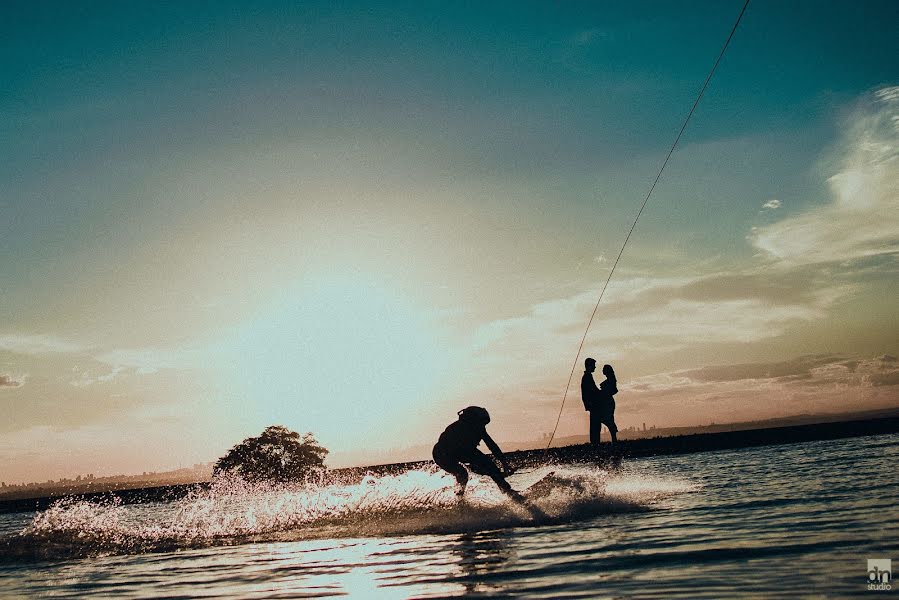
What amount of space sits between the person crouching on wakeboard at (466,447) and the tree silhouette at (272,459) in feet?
214

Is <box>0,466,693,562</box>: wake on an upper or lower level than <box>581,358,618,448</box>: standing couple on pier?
lower

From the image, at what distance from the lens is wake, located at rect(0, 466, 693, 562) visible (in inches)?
454

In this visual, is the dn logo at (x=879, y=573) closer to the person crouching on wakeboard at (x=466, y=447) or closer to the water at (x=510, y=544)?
the water at (x=510, y=544)

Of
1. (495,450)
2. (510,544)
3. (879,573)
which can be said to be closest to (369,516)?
(495,450)

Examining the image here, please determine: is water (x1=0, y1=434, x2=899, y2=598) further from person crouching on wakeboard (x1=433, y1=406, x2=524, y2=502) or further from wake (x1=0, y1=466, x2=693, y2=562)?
person crouching on wakeboard (x1=433, y1=406, x2=524, y2=502)

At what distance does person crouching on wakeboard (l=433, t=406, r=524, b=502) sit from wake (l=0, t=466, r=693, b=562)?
0.69 meters

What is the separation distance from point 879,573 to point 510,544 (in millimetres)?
4476

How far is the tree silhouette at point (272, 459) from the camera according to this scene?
7500 cm

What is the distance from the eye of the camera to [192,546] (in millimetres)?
12367

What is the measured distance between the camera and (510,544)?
27.9 ft

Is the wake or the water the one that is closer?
the water

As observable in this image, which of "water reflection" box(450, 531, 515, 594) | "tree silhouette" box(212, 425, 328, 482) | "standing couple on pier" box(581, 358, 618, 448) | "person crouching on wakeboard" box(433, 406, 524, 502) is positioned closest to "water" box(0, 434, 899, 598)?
"water reflection" box(450, 531, 515, 594)

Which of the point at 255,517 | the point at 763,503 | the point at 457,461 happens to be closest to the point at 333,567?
the point at 457,461

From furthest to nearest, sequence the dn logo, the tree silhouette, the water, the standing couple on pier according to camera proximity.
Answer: the tree silhouette, the standing couple on pier, the water, the dn logo
